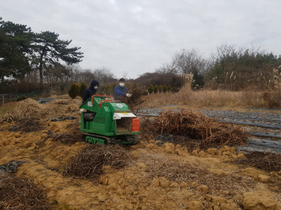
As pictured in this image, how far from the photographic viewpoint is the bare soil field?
101 inches

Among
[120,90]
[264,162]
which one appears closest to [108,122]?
[120,90]

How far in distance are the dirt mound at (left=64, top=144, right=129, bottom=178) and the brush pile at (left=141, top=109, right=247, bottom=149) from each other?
2.24m

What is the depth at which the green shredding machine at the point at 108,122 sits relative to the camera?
191 inches

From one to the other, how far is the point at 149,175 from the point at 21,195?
1.78 meters

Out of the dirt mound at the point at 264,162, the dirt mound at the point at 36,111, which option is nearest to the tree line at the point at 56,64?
the dirt mound at the point at 36,111

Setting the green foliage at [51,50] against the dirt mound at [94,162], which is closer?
the dirt mound at [94,162]

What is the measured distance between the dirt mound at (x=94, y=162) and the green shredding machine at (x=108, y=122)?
922mm

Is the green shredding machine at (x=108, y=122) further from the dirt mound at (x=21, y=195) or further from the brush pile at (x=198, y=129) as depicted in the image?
the dirt mound at (x=21, y=195)

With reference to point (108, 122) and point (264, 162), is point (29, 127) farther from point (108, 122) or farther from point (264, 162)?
point (264, 162)

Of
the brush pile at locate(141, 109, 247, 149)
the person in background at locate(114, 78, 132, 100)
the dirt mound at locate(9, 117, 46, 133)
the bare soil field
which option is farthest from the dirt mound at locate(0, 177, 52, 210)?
the dirt mound at locate(9, 117, 46, 133)

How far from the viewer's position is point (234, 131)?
527 centimetres

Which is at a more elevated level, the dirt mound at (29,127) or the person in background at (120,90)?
the person in background at (120,90)

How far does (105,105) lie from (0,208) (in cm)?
296

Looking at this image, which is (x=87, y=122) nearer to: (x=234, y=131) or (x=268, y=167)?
(x=234, y=131)
